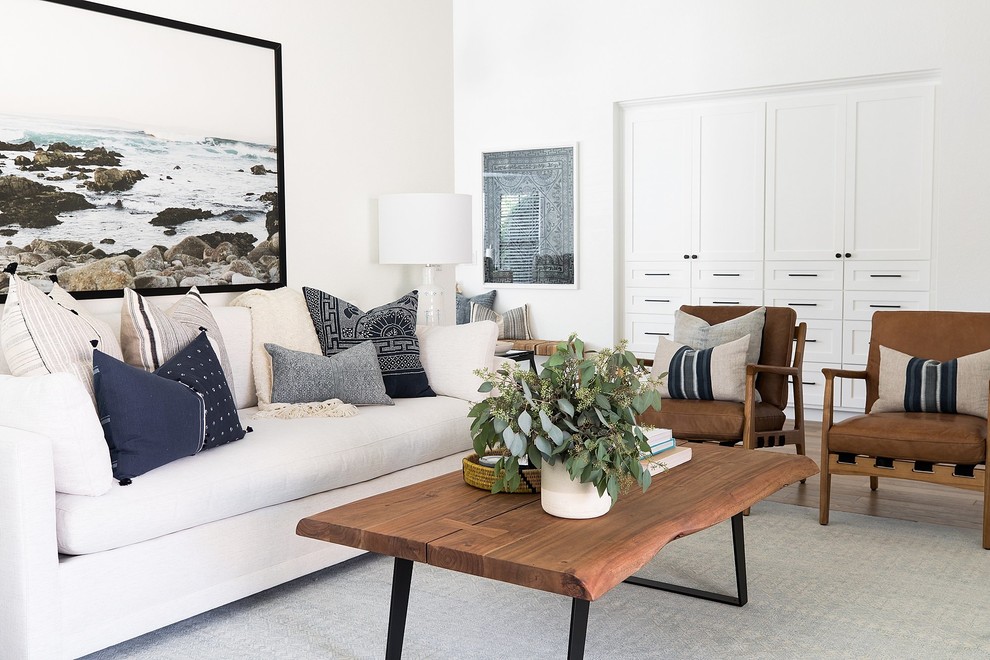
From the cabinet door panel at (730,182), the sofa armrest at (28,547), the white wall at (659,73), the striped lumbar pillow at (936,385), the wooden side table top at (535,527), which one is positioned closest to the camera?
the wooden side table top at (535,527)

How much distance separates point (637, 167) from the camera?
666 cm

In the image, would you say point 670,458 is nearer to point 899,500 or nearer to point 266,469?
point 266,469

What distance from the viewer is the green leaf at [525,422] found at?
2.09 metres

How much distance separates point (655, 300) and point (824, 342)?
1204 millimetres

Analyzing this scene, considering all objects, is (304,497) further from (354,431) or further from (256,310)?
(256,310)

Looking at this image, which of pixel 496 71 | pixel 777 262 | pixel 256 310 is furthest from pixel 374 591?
pixel 496 71

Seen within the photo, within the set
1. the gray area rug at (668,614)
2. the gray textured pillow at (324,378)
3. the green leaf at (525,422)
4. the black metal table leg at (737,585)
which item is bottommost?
the gray area rug at (668,614)

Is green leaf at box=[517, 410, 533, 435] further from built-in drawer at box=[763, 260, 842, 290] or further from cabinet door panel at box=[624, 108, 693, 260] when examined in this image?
cabinet door panel at box=[624, 108, 693, 260]

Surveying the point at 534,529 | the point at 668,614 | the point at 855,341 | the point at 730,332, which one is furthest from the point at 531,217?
the point at 534,529

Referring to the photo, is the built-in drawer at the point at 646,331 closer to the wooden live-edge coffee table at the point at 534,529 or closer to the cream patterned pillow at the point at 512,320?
the cream patterned pillow at the point at 512,320

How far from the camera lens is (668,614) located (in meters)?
2.69

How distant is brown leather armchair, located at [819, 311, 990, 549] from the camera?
333cm

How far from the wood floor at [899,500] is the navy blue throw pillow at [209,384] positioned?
7.81ft

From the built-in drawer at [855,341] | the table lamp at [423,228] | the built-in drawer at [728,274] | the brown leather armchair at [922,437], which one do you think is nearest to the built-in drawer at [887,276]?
the built-in drawer at [855,341]
